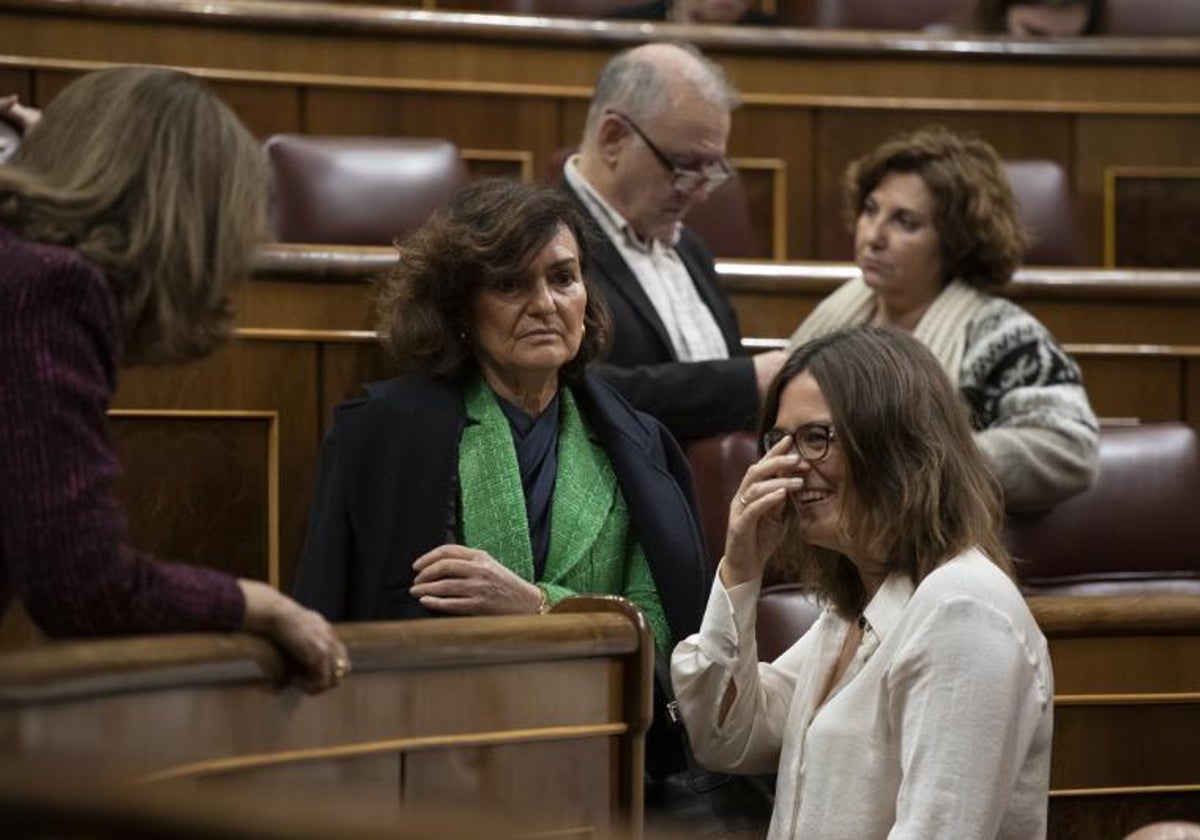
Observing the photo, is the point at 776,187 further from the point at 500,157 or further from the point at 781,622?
the point at 781,622

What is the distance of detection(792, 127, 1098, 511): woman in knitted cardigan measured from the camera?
4.62 feet

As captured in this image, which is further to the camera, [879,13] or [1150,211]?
[879,13]

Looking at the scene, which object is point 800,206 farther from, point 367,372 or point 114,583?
point 114,583

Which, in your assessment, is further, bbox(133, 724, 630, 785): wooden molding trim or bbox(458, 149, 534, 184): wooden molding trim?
bbox(458, 149, 534, 184): wooden molding trim

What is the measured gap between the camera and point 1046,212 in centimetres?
185

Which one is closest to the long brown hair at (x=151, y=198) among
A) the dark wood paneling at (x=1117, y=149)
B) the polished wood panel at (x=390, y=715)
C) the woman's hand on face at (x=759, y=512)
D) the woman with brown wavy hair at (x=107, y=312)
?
the woman with brown wavy hair at (x=107, y=312)

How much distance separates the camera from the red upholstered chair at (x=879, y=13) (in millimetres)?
2229

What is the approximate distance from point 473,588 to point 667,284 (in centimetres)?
45

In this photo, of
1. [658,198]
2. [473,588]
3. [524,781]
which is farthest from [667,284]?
[524,781]

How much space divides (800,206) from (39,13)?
2.22ft

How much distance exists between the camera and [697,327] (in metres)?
1.51

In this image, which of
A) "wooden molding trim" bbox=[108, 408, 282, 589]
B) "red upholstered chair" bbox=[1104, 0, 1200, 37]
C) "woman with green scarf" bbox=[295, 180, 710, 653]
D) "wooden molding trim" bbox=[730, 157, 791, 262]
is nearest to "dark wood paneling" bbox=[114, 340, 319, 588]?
"wooden molding trim" bbox=[108, 408, 282, 589]

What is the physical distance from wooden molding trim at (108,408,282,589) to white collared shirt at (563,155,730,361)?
266 mm

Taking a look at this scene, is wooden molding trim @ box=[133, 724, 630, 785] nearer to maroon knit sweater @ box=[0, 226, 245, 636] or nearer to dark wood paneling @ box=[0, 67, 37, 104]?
maroon knit sweater @ box=[0, 226, 245, 636]
